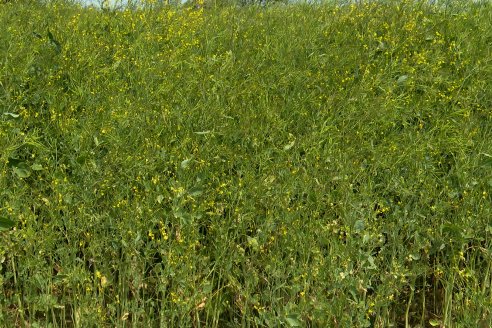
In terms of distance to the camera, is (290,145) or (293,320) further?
(290,145)

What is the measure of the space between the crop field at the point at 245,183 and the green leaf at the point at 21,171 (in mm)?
12

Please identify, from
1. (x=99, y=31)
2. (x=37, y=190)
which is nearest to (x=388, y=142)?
(x=37, y=190)

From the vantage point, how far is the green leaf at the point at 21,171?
3.64 metres

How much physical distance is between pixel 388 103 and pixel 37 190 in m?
2.66

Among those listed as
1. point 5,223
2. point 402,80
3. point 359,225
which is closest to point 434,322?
point 359,225

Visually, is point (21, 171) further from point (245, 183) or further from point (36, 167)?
point (245, 183)

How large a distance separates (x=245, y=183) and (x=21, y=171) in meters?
1.48

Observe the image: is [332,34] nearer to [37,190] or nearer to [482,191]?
[482,191]

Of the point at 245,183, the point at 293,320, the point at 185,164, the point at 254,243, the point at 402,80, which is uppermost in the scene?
the point at 402,80

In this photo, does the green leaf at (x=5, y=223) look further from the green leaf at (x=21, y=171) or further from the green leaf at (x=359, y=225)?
the green leaf at (x=359, y=225)

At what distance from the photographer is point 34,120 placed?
4.27m

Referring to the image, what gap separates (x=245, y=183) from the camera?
3.70m

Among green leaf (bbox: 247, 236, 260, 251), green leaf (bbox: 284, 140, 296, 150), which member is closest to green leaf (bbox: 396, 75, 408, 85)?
green leaf (bbox: 284, 140, 296, 150)

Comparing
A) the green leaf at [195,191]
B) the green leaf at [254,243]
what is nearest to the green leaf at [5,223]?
the green leaf at [195,191]
